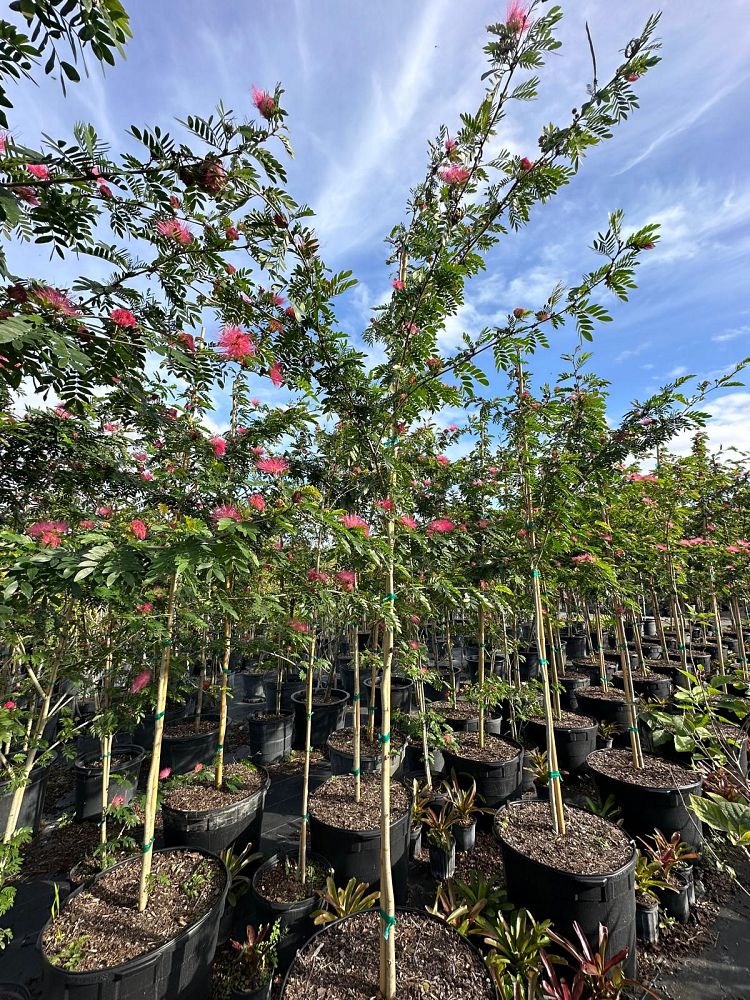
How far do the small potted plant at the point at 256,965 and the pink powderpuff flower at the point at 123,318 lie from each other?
3342 millimetres

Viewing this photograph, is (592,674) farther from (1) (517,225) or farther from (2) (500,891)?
(1) (517,225)

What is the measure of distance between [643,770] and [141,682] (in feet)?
14.5

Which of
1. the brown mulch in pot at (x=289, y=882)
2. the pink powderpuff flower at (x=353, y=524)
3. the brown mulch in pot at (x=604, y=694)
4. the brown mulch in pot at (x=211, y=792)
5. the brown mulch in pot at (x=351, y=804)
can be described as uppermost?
the pink powderpuff flower at (x=353, y=524)

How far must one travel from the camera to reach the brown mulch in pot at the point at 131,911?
2287 millimetres

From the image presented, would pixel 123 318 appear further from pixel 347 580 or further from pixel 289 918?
pixel 289 918

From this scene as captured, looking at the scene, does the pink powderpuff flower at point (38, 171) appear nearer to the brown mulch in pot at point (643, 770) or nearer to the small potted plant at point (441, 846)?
the small potted plant at point (441, 846)

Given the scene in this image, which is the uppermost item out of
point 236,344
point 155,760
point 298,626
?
point 236,344

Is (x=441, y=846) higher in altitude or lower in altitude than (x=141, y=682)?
lower

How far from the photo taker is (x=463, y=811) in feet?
13.2

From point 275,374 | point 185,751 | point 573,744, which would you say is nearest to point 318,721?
point 185,751

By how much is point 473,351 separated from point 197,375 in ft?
4.51

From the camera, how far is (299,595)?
9.16 ft

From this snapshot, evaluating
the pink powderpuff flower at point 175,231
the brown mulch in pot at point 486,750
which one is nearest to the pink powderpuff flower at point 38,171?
the pink powderpuff flower at point 175,231

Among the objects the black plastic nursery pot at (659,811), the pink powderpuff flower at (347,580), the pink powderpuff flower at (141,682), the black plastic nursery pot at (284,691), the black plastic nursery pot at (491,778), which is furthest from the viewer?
the black plastic nursery pot at (284,691)
